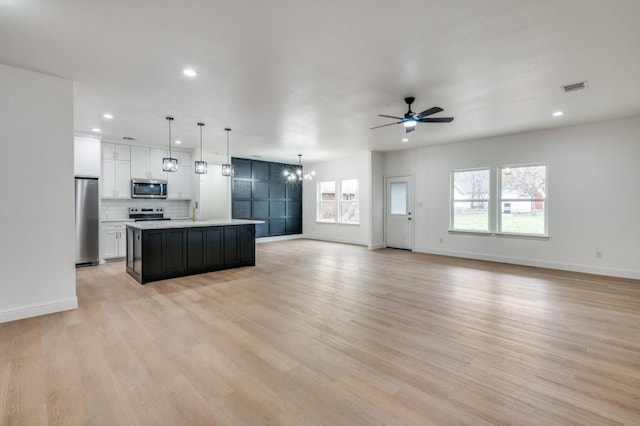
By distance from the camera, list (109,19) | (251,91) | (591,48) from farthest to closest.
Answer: (251,91), (591,48), (109,19)

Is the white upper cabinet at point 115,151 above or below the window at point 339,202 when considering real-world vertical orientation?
above

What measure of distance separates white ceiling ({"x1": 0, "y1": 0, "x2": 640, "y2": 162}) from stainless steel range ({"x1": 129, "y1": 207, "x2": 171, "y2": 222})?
2.78 meters

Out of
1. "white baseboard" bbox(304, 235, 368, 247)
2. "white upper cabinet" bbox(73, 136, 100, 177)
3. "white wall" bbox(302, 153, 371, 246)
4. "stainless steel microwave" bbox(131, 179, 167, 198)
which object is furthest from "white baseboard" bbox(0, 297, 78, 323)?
"white baseboard" bbox(304, 235, 368, 247)

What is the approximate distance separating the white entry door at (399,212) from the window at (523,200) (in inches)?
89.0

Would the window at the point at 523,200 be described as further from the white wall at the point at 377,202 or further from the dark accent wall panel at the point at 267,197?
the dark accent wall panel at the point at 267,197

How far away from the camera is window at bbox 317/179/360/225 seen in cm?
973

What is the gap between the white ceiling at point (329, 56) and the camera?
233cm

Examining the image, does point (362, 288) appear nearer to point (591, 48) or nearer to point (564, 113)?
point (591, 48)

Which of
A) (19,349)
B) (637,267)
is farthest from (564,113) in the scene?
(19,349)

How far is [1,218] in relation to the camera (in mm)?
3246

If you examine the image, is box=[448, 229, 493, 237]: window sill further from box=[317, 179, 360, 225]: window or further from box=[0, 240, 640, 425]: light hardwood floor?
box=[317, 179, 360, 225]: window

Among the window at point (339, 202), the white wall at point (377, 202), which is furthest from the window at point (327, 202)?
the white wall at point (377, 202)

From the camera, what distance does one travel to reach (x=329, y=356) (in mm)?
2570

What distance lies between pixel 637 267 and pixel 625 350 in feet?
12.3
